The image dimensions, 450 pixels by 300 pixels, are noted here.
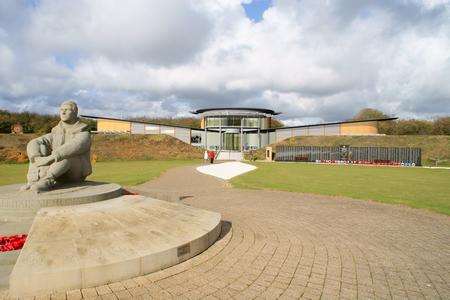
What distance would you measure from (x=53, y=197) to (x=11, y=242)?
1571 mm

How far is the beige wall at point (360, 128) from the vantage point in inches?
2370

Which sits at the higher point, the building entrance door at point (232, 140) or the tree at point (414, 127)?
the tree at point (414, 127)

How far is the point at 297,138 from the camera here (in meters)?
62.0

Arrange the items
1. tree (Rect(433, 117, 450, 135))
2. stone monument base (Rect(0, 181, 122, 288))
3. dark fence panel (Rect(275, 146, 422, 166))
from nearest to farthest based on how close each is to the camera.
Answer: stone monument base (Rect(0, 181, 122, 288))
dark fence panel (Rect(275, 146, 422, 166))
tree (Rect(433, 117, 450, 135))

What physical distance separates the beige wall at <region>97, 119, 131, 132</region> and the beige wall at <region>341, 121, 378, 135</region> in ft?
138

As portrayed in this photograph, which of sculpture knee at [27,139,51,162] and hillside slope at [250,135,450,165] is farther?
hillside slope at [250,135,450,165]

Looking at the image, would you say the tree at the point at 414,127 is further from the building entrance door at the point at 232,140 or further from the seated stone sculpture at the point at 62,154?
the seated stone sculpture at the point at 62,154

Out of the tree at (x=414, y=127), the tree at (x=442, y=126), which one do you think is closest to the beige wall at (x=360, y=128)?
the tree at (x=442, y=126)

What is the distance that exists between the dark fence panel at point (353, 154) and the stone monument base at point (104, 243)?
Result: 138ft

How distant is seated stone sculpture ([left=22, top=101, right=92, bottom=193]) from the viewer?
776 centimetres

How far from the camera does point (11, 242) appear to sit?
5688mm

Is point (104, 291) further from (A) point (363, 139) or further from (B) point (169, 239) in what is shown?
(A) point (363, 139)

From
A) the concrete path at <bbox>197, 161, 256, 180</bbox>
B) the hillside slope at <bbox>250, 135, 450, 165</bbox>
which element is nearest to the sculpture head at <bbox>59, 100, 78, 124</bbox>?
the concrete path at <bbox>197, 161, 256, 180</bbox>

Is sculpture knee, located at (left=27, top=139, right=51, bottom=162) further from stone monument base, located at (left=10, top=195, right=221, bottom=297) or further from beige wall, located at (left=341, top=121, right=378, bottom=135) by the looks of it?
beige wall, located at (left=341, top=121, right=378, bottom=135)
